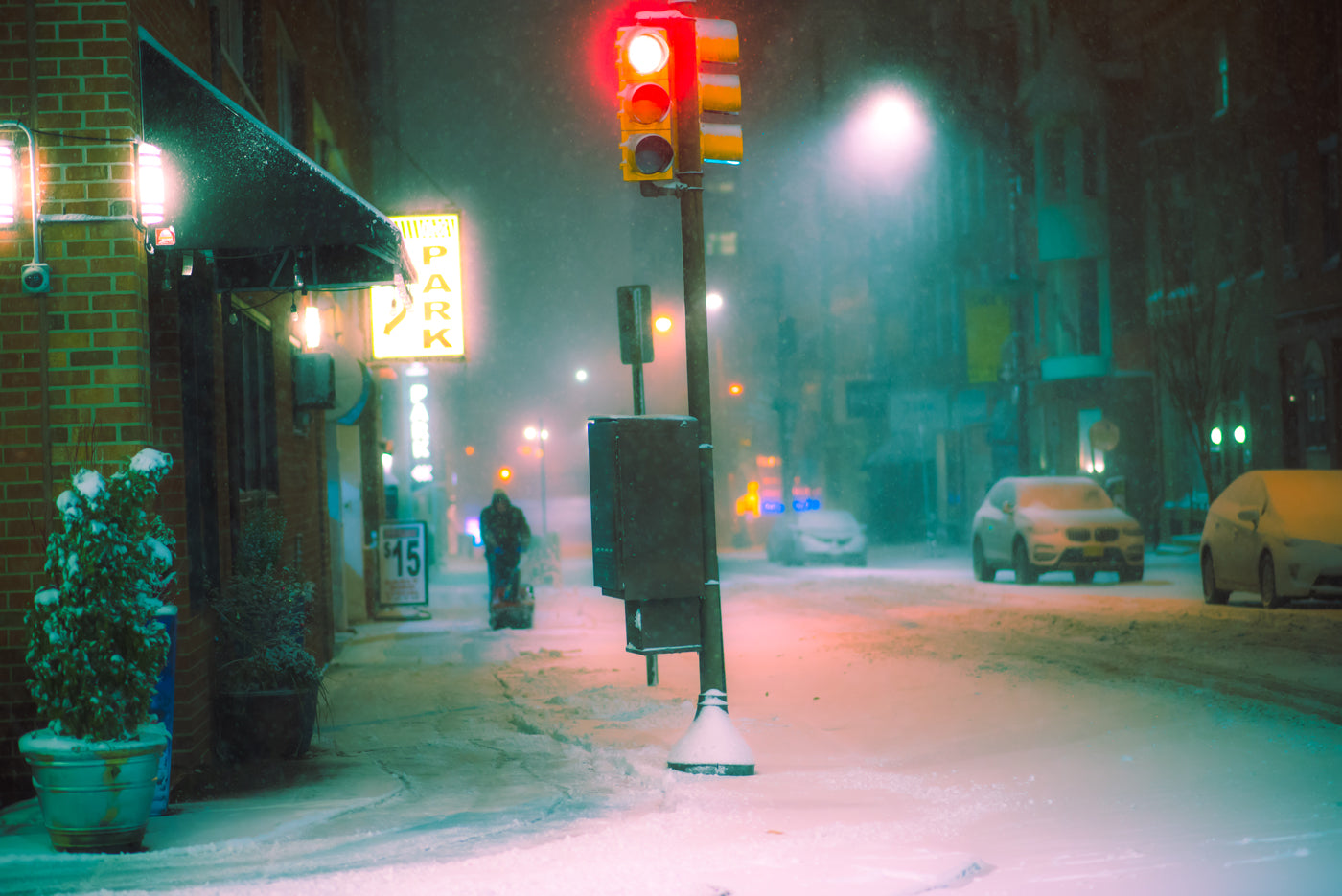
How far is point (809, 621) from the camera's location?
685 inches

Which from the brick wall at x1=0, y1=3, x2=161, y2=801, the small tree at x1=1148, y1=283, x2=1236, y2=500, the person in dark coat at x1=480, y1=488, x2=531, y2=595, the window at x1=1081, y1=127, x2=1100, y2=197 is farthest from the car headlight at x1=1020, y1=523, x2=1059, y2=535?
the window at x1=1081, y1=127, x2=1100, y2=197

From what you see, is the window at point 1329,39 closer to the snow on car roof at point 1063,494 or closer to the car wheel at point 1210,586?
the snow on car roof at point 1063,494

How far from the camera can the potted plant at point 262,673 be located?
8.57 meters

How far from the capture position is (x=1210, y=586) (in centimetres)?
1753

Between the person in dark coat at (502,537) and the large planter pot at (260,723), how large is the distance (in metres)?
9.66

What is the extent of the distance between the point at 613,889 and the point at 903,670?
7.40 m

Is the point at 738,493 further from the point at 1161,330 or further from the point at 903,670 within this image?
the point at 903,670

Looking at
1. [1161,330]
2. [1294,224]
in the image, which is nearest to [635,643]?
[1294,224]

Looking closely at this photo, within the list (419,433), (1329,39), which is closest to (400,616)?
(419,433)

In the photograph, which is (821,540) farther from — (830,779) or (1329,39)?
(830,779)

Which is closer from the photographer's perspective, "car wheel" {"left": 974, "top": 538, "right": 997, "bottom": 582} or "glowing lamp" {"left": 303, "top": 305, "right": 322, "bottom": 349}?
"glowing lamp" {"left": 303, "top": 305, "right": 322, "bottom": 349}

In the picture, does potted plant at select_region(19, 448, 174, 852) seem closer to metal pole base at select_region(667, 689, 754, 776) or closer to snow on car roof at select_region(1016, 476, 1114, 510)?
metal pole base at select_region(667, 689, 754, 776)

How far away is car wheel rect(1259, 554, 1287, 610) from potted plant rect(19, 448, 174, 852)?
1399 centimetres

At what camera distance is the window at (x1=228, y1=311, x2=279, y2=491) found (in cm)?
1001
